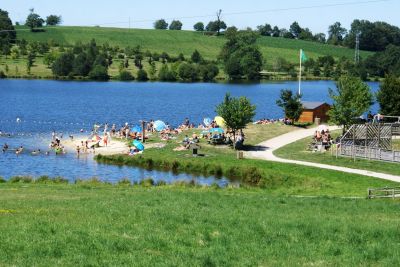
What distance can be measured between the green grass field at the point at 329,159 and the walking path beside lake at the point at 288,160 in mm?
830

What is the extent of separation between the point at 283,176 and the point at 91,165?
16968 mm

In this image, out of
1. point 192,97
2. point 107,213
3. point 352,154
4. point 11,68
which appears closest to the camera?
point 107,213

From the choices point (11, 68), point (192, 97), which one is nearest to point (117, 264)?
point (192, 97)

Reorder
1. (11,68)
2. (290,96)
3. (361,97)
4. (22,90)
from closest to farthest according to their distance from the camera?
1. (361,97)
2. (290,96)
3. (22,90)
4. (11,68)

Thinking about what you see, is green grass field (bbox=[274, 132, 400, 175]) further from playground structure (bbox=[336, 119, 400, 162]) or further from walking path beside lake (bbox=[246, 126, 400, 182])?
walking path beside lake (bbox=[246, 126, 400, 182])

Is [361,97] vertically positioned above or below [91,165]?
above

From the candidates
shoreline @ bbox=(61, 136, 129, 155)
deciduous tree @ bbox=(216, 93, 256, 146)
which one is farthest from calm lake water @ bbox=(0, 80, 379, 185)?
deciduous tree @ bbox=(216, 93, 256, 146)

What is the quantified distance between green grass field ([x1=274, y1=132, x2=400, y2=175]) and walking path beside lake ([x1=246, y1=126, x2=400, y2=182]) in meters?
0.83

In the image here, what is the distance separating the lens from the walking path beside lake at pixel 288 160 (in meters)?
43.1

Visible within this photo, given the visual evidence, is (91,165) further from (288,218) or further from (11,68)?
(11,68)

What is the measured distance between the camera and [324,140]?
56.3m

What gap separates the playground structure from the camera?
4834cm

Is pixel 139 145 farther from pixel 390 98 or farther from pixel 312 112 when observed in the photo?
pixel 390 98

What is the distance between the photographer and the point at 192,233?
2016 cm
